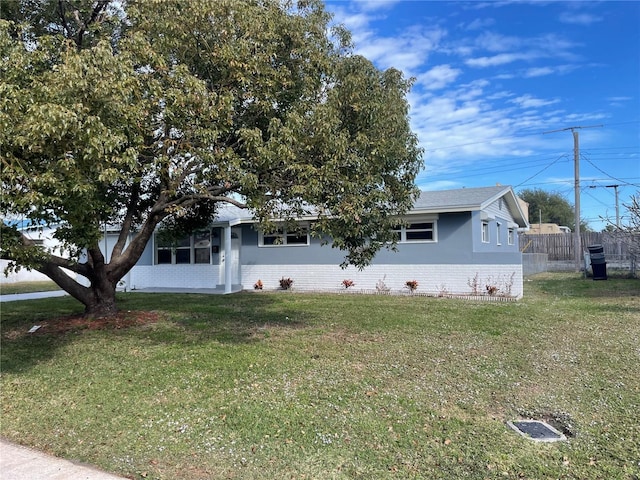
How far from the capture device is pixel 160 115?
6.70 metres

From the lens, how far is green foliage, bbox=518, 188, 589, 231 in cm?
5819

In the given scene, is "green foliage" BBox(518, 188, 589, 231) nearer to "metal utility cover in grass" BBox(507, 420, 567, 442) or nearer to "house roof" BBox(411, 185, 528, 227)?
"house roof" BBox(411, 185, 528, 227)

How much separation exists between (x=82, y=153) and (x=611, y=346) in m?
8.25

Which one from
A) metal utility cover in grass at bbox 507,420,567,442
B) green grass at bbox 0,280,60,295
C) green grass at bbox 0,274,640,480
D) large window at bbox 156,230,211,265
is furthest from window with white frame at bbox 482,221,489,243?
green grass at bbox 0,280,60,295

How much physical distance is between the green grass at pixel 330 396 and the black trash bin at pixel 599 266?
9.67 meters

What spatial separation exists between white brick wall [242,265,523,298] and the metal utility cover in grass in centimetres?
1010

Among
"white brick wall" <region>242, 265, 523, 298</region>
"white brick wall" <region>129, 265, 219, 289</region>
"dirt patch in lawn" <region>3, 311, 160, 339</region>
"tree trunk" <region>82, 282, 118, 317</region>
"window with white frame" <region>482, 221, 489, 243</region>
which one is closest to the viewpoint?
"dirt patch in lawn" <region>3, 311, 160, 339</region>

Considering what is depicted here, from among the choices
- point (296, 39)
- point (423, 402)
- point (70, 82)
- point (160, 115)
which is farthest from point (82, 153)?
point (423, 402)

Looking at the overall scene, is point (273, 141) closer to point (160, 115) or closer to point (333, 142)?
point (333, 142)

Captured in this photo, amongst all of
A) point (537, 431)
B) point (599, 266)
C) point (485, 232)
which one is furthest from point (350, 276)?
point (537, 431)

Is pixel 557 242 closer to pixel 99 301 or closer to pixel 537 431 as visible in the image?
pixel 99 301

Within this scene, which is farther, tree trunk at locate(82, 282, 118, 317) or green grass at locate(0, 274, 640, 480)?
tree trunk at locate(82, 282, 118, 317)

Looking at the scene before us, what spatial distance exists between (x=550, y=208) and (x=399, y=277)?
166ft

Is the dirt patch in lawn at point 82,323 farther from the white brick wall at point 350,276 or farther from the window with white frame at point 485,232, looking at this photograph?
the window with white frame at point 485,232
